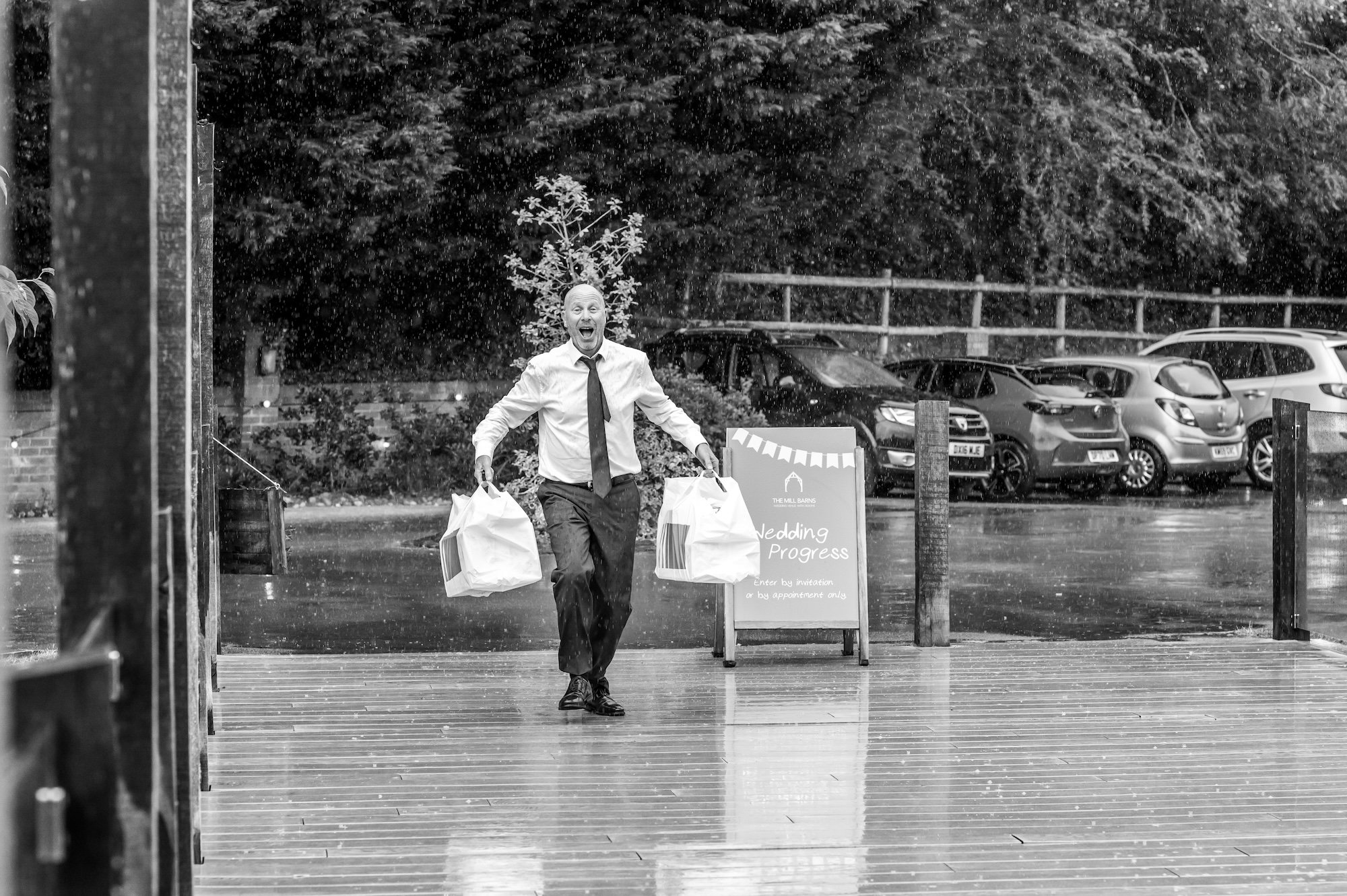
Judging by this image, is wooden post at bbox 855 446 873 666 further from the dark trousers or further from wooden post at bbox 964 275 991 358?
wooden post at bbox 964 275 991 358

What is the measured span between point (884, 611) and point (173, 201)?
310 inches

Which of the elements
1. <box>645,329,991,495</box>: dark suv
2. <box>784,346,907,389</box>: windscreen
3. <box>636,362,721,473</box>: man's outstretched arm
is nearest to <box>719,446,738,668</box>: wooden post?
<box>636,362,721,473</box>: man's outstretched arm

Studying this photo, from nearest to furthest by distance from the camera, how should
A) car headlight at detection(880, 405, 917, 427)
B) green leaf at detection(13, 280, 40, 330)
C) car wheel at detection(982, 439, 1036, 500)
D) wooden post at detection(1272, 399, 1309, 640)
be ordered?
green leaf at detection(13, 280, 40, 330) < wooden post at detection(1272, 399, 1309, 640) < car headlight at detection(880, 405, 917, 427) < car wheel at detection(982, 439, 1036, 500)

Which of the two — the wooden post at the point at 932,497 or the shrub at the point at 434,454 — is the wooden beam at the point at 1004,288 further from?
the wooden post at the point at 932,497

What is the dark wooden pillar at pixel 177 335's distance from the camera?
391 cm

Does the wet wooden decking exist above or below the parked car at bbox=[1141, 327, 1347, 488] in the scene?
below

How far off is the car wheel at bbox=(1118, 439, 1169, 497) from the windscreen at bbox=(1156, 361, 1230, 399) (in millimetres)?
751

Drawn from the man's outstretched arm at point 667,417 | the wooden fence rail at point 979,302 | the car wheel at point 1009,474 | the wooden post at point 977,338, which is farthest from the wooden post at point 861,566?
the wooden post at point 977,338

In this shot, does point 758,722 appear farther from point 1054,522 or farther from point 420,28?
point 420,28

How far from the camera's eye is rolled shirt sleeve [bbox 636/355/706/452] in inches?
306

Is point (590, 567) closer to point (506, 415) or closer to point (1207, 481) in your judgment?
point (506, 415)

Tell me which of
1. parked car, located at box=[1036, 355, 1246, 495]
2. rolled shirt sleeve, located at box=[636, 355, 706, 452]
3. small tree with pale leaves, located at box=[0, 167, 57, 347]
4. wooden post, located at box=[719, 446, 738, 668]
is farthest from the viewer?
parked car, located at box=[1036, 355, 1246, 495]

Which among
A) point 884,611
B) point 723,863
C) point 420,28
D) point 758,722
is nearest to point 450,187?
point 420,28

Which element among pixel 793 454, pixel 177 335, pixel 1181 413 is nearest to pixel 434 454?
pixel 1181 413
